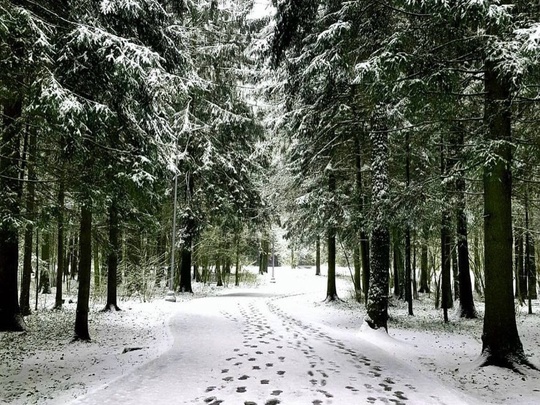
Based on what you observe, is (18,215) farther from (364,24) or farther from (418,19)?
(418,19)

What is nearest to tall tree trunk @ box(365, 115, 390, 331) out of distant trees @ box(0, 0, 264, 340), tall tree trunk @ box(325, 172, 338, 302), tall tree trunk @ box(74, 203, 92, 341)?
distant trees @ box(0, 0, 264, 340)

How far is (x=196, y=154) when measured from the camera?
21.2 meters

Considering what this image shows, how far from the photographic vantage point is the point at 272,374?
613 centimetres

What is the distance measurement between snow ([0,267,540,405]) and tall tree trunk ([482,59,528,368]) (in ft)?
1.25

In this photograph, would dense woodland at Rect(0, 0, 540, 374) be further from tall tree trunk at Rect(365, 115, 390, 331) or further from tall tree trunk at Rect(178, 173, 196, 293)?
tall tree trunk at Rect(178, 173, 196, 293)

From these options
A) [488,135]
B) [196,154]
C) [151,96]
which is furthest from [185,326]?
[196,154]

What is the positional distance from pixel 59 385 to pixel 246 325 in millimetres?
5587

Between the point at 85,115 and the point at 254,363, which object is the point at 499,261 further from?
the point at 85,115

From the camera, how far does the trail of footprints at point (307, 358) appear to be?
5285 mm

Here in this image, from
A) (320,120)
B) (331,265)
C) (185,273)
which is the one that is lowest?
(185,273)

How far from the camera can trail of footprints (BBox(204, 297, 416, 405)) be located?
5.29m

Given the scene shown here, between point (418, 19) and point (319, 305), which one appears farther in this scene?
point (319, 305)

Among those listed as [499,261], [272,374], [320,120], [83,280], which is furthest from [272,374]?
[320,120]

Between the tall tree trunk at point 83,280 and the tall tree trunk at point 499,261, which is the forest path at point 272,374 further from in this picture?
the tall tree trunk at point 83,280
